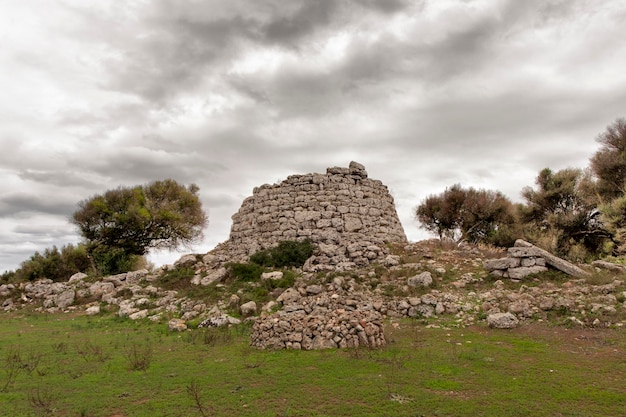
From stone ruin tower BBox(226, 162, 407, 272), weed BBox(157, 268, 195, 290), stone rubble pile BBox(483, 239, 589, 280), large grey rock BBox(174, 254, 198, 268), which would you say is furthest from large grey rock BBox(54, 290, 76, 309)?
stone rubble pile BBox(483, 239, 589, 280)

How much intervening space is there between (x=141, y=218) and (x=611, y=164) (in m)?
26.1

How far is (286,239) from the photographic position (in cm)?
1698

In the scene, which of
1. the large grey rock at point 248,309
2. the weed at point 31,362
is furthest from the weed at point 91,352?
the large grey rock at point 248,309

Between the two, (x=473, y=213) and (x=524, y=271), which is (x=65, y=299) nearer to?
(x=524, y=271)

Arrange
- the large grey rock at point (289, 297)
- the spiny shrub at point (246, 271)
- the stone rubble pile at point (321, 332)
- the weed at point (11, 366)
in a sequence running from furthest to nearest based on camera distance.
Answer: the spiny shrub at point (246, 271) < the large grey rock at point (289, 297) < the stone rubble pile at point (321, 332) < the weed at point (11, 366)

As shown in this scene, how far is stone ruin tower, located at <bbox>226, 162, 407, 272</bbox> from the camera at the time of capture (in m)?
16.6

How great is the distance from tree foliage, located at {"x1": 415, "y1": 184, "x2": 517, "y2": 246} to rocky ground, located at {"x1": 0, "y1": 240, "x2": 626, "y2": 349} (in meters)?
8.99

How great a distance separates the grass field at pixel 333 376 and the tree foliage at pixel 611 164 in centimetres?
1606

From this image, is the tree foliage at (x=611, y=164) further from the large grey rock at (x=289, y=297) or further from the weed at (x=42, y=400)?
the weed at (x=42, y=400)

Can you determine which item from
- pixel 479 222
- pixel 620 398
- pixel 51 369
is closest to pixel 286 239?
pixel 51 369

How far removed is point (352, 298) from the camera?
11812 mm

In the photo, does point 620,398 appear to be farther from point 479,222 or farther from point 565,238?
point 479,222

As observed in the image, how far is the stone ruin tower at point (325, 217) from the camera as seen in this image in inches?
653

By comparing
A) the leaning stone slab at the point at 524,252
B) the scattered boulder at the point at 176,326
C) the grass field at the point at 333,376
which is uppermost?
the leaning stone slab at the point at 524,252
